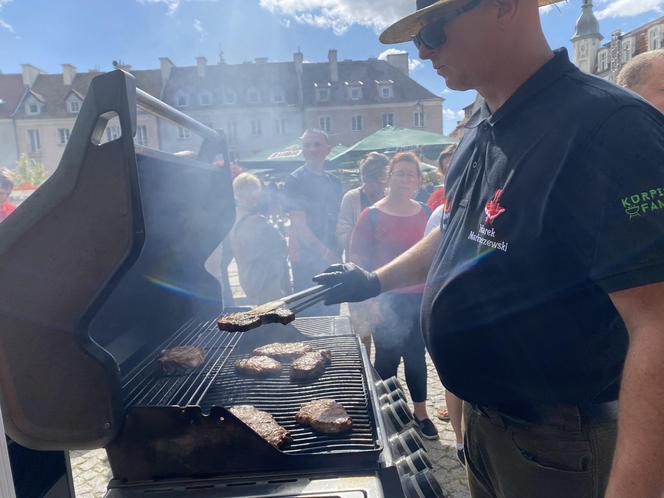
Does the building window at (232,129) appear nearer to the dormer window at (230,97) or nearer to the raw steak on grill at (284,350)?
the dormer window at (230,97)

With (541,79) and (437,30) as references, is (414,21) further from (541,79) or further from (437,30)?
(541,79)

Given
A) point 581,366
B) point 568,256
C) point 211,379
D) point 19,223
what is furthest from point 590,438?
point 19,223

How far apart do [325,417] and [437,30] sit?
52.8 inches

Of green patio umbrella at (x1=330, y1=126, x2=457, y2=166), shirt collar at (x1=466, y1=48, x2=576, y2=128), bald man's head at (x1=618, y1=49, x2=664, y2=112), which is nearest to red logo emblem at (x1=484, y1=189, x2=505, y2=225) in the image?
shirt collar at (x1=466, y1=48, x2=576, y2=128)

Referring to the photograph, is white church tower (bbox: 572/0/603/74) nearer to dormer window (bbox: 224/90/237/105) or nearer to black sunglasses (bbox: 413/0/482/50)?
dormer window (bbox: 224/90/237/105)

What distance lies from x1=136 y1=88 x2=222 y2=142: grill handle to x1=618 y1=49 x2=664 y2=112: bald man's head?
94.6 inches

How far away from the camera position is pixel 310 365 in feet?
6.30

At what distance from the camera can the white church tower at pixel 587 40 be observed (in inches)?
1561

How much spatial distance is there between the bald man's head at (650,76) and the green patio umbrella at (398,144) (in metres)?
8.34

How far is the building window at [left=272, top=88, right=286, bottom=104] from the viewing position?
34750mm

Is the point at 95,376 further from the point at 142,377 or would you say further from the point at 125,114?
the point at 125,114

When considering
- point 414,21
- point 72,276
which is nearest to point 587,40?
point 414,21

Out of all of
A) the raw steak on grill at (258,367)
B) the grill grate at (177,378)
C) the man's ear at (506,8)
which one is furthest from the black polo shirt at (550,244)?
the grill grate at (177,378)

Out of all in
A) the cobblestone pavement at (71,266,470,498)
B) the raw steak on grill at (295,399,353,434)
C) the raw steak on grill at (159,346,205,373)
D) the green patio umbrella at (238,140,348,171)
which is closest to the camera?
the raw steak on grill at (295,399,353,434)
